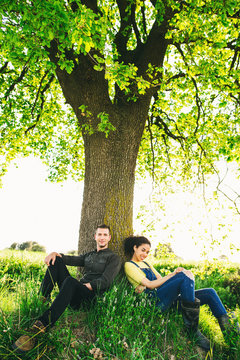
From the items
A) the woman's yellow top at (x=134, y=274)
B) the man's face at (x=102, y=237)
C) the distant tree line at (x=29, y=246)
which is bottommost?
the distant tree line at (x=29, y=246)

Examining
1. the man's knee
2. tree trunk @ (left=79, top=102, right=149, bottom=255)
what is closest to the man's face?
tree trunk @ (left=79, top=102, right=149, bottom=255)

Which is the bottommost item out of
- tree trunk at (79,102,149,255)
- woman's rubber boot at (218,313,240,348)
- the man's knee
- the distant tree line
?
woman's rubber boot at (218,313,240,348)

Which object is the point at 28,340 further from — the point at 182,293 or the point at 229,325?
the point at 229,325

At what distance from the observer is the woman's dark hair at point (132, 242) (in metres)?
5.48

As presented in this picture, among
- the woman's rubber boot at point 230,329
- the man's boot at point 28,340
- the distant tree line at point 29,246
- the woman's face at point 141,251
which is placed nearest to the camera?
the man's boot at point 28,340

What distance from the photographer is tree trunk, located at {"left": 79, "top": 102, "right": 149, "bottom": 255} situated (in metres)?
5.82

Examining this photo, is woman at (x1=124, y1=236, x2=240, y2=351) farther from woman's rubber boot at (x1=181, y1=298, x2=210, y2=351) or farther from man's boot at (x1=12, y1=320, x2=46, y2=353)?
man's boot at (x1=12, y1=320, x2=46, y2=353)

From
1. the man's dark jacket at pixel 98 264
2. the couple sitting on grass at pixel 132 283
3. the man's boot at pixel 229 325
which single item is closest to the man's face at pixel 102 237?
the couple sitting on grass at pixel 132 283

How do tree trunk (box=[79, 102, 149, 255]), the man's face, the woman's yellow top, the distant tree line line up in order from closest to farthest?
the woman's yellow top, the man's face, tree trunk (box=[79, 102, 149, 255]), the distant tree line

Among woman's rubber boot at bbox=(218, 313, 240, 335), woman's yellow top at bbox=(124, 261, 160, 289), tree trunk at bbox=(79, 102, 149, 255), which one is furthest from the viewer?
tree trunk at bbox=(79, 102, 149, 255)

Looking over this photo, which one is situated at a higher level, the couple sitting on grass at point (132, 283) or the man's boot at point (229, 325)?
the couple sitting on grass at point (132, 283)

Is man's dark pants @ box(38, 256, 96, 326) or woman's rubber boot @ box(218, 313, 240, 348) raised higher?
man's dark pants @ box(38, 256, 96, 326)

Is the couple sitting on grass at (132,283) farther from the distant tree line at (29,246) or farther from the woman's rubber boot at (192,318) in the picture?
the distant tree line at (29,246)

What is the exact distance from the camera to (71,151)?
11227 millimetres
